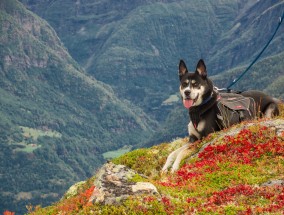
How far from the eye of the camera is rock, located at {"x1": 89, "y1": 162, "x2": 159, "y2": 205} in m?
13.1

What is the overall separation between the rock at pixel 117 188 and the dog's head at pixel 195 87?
5759 mm

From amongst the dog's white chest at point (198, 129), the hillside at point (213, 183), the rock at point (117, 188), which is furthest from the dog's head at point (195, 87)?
the rock at point (117, 188)

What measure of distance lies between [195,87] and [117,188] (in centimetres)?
735

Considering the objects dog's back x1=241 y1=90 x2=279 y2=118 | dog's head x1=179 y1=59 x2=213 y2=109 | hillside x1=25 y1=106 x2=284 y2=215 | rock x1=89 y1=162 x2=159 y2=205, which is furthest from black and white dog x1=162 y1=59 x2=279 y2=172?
rock x1=89 y1=162 x2=159 y2=205

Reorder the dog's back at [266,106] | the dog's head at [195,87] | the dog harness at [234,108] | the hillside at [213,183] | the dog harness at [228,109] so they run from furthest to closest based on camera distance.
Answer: the dog's back at [266,106] < the dog harness at [234,108] < the dog harness at [228,109] < the dog's head at [195,87] < the hillside at [213,183]

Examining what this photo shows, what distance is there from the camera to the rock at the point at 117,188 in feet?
43.1

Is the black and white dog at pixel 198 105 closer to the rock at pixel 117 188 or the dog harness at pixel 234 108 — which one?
the dog harness at pixel 234 108

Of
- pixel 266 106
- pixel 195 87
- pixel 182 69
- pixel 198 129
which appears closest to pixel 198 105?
pixel 195 87

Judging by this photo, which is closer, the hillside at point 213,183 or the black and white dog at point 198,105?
the hillside at point 213,183

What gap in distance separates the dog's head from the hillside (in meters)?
1.52

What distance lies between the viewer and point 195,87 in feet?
65.6

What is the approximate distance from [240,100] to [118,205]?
36.4 ft

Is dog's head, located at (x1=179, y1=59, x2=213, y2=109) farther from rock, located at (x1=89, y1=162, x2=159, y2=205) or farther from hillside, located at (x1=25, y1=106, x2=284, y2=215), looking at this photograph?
rock, located at (x1=89, y1=162, x2=159, y2=205)

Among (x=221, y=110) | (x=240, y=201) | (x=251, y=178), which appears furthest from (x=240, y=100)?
(x=240, y=201)
